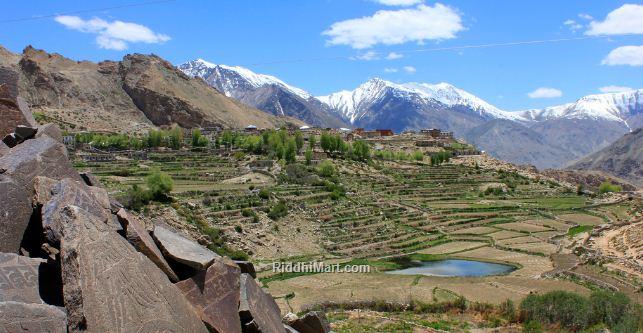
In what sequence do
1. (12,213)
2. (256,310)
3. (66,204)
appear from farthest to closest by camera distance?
(256,310)
(12,213)
(66,204)

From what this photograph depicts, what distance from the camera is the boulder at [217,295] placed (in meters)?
8.94

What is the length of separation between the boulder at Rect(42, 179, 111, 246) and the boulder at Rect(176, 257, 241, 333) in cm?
175

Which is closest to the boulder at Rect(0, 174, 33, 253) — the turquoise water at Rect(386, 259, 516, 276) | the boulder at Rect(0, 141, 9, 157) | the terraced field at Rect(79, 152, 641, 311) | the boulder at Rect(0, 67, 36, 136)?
the boulder at Rect(0, 141, 9, 157)

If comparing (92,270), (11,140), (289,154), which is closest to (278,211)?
(289,154)

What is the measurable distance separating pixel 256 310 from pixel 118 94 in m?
172

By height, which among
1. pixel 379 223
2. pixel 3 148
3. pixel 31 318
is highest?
pixel 3 148

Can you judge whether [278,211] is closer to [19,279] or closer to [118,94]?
[19,279]

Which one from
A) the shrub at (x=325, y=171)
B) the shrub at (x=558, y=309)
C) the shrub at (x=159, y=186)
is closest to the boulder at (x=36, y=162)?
the shrub at (x=558, y=309)

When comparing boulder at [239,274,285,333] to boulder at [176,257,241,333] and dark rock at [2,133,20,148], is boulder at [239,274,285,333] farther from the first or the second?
dark rock at [2,133,20,148]

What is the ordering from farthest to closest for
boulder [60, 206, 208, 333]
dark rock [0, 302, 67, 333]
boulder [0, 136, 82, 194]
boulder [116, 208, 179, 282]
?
1. boulder [0, 136, 82, 194]
2. boulder [116, 208, 179, 282]
3. boulder [60, 206, 208, 333]
4. dark rock [0, 302, 67, 333]

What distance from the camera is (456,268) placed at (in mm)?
42125

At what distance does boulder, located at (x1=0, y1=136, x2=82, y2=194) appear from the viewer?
394 inches

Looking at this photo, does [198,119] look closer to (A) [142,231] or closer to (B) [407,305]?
(B) [407,305]

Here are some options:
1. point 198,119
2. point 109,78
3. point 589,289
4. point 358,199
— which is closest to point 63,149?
point 589,289
